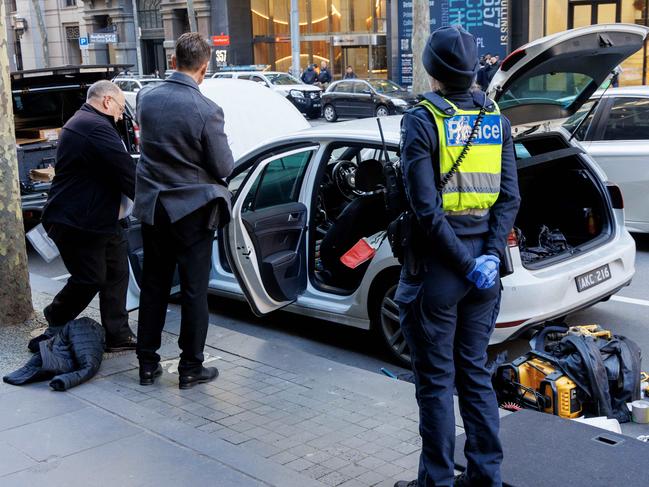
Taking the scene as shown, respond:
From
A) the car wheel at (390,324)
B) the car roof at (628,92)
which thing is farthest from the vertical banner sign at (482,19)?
the car wheel at (390,324)

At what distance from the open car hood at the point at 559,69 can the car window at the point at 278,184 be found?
1.75 metres

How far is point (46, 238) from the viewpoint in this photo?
6.66 meters

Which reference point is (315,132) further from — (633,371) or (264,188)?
(633,371)

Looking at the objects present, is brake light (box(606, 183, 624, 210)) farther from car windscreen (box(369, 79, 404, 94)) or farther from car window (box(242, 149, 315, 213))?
car windscreen (box(369, 79, 404, 94))

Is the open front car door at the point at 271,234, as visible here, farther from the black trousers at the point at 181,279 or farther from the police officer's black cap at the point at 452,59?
the police officer's black cap at the point at 452,59

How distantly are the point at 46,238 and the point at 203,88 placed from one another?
2.62 metres

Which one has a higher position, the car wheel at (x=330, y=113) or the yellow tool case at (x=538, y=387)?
the yellow tool case at (x=538, y=387)

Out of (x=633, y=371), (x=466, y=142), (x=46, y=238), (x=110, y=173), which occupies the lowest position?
(x=633, y=371)

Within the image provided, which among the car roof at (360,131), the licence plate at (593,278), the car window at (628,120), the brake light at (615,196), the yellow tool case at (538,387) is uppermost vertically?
the car roof at (360,131)

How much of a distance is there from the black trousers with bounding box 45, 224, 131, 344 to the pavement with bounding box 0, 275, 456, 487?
1.01 ft

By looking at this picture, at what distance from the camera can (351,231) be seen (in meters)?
6.76

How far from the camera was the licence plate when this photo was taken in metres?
6.14

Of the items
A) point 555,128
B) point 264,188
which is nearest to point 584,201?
point 555,128

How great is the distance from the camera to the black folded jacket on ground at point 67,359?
5520 mm
